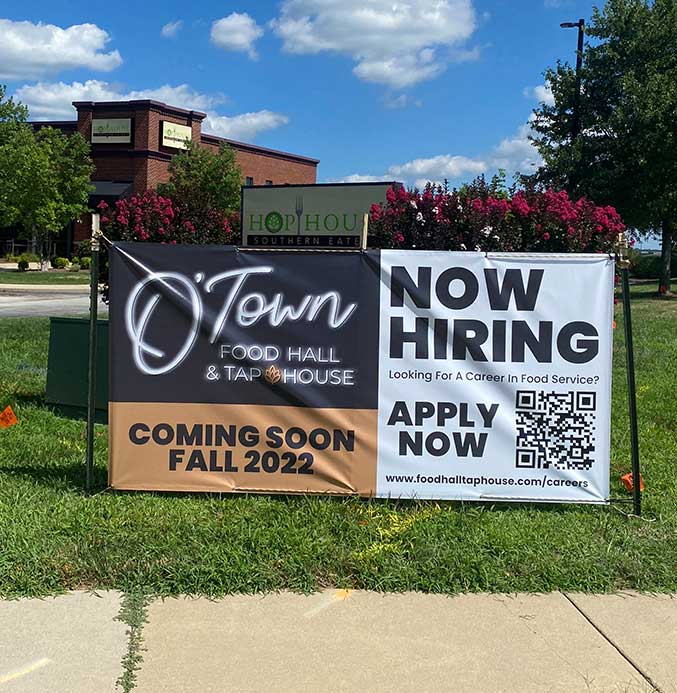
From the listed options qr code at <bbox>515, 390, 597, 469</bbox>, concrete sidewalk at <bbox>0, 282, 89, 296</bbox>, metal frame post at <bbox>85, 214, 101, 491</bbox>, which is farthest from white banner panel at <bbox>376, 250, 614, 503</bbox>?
concrete sidewalk at <bbox>0, 282, 89, 296</bbox>

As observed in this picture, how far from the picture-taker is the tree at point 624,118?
25.9m

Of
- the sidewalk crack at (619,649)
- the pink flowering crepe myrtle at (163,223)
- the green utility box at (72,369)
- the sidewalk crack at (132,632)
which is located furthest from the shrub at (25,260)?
the sidewalk crack at (619,649)

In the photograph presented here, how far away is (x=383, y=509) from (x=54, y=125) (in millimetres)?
51838

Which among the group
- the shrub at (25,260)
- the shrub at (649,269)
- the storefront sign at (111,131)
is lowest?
the shrub at (25,260)

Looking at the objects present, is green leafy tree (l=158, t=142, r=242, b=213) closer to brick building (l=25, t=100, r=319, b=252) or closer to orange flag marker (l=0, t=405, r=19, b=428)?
brick building (l=25, t=100, r=319, b=252)

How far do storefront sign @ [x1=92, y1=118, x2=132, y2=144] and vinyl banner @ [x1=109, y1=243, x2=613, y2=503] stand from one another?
155 ft

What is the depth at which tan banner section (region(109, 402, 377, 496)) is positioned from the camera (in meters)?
5.02

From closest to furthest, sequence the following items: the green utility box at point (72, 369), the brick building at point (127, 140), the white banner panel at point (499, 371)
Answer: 1. the white banner panel at point (499, 371)
2. the green utility box at point (72, 369)
3. the brick building at point (127, 140)

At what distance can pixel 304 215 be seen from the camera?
32.5ft

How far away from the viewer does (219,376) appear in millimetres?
5016

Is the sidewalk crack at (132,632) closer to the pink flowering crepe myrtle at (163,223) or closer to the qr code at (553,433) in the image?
the qr code at (553,433)

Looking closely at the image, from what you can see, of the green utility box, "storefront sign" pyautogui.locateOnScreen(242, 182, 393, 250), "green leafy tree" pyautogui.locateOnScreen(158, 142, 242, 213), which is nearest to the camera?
the green utility box

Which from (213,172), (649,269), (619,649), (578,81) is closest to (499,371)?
(619,649)

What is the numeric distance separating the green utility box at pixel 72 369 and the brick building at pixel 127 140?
140ft
